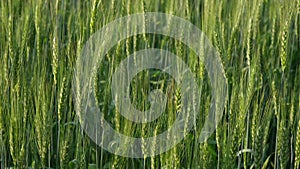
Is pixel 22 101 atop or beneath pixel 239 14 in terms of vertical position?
beneath

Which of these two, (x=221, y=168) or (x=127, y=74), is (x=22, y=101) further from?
(x=221, y=168)

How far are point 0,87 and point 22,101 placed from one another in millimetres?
96

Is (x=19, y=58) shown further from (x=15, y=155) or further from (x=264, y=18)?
(x=264, y=18)

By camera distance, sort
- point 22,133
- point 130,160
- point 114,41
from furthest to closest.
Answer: point 114,41, point 130,160, point 22,133

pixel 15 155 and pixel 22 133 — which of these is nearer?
pixel 15 155

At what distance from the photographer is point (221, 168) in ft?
6.64

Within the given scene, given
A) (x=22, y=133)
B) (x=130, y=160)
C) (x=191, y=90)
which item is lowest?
(x=130, y=160)

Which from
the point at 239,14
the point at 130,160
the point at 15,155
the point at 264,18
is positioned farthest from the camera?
the point at 264,18

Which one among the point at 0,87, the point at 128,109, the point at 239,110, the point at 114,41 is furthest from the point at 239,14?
the point at 0,87

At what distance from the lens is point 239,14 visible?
276 cm

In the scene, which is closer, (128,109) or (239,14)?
(128,109)

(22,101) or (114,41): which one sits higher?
(114,41)

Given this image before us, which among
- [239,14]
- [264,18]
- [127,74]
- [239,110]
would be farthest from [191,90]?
[264,18]

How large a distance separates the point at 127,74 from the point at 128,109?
1.36 feet
